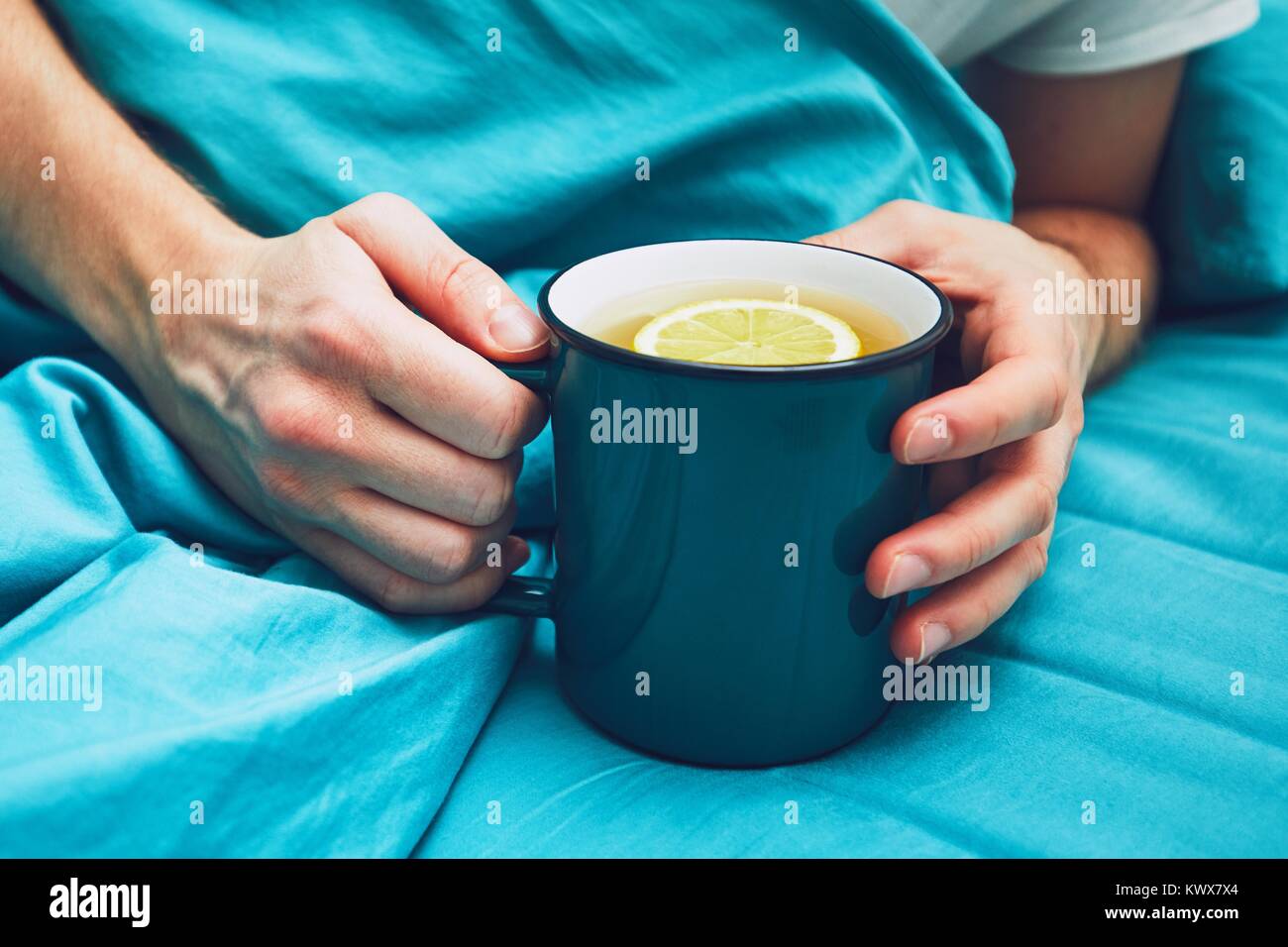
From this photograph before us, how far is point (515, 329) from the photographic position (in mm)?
459

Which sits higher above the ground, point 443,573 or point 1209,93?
point 1209,93

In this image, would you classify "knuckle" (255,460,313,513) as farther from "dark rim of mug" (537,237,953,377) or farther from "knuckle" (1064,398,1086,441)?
"knuckle" (1064,398,1086,441)

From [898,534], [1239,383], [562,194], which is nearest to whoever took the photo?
[898,534]

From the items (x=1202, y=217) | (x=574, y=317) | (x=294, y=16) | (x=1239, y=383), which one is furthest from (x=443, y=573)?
(x=1202, y=217)

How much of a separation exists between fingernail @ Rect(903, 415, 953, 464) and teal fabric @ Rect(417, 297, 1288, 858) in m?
0.15

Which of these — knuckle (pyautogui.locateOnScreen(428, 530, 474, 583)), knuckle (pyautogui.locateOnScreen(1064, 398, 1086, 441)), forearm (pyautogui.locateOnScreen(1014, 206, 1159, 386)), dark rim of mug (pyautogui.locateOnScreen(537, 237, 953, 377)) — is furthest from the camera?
forearm (pyautogui.locateOnScreen(1014, 206, 1159, 386))

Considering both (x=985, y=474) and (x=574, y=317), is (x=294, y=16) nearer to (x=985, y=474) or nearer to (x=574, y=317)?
(x=574, y=317)

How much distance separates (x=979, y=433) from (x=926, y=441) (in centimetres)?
4

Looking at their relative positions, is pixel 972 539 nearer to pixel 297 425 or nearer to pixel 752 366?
pixel 752 366

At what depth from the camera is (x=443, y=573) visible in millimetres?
479

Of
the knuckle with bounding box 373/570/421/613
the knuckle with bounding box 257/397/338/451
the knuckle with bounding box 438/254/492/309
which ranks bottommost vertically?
the knuckle with bounding box 373/570/421/613

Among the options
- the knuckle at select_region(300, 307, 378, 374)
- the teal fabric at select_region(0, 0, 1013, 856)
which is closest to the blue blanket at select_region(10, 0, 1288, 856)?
the teal fabric at select_region(0, 0, 1013, 856)

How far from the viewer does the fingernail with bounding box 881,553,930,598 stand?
0.43 meters

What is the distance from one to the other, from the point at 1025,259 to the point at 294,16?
46 cm
